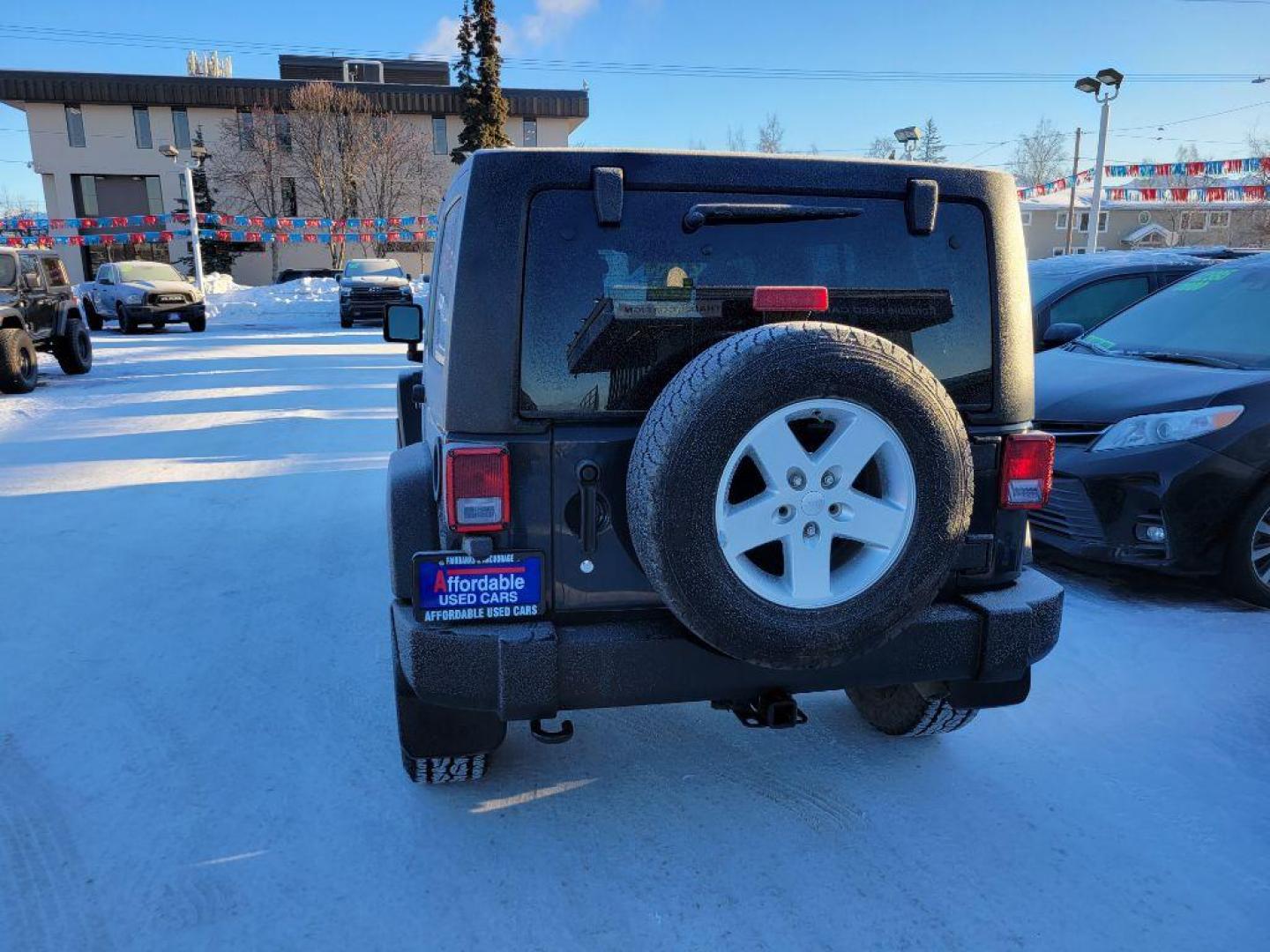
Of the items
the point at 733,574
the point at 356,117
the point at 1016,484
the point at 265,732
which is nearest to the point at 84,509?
the point at 265,732

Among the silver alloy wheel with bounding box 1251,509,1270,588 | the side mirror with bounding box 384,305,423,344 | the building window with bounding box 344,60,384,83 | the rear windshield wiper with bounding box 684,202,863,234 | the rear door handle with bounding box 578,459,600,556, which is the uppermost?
the building window with bounding box 344,60,384,83

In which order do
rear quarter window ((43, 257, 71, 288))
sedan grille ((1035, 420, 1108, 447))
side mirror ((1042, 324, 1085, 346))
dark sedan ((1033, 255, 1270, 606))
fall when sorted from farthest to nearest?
rear quarter window ((43, 257, 71, 288)), side mirror ((1042, 324, 1085, 346)), sedan grille ((1035, 420, 1108, 447)), dark sedan ((1033, 255, 1270, 606))

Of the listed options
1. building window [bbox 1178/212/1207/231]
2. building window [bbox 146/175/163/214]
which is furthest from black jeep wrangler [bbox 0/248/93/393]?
building window [bbox 1178/212/1207/231]

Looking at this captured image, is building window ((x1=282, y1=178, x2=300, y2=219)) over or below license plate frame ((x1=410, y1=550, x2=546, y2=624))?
over

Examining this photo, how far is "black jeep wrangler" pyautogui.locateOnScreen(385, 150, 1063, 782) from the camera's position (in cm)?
223

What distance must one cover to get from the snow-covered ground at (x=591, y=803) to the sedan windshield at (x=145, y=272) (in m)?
20.3

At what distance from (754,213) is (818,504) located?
848mm

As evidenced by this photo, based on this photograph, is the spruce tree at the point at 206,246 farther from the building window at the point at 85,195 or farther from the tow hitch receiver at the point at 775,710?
the tow hitch receiver at the point at 775,710

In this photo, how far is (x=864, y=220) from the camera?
2529 mm

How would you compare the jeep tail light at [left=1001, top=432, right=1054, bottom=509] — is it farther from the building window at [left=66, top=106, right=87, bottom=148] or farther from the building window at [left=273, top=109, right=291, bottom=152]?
the building window at [left=66, top=106, right=87, bottom=148]

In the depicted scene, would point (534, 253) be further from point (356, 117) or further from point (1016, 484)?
point (356, 117)

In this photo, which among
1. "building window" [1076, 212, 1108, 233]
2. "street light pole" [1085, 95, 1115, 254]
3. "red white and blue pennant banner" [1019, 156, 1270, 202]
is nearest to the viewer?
"street light pole" [1085, 95, 1115, 254]

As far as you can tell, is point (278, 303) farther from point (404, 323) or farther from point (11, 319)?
point (404, 323)

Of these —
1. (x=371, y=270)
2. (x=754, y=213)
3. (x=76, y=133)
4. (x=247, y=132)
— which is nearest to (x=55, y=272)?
(x=371, y=270)
